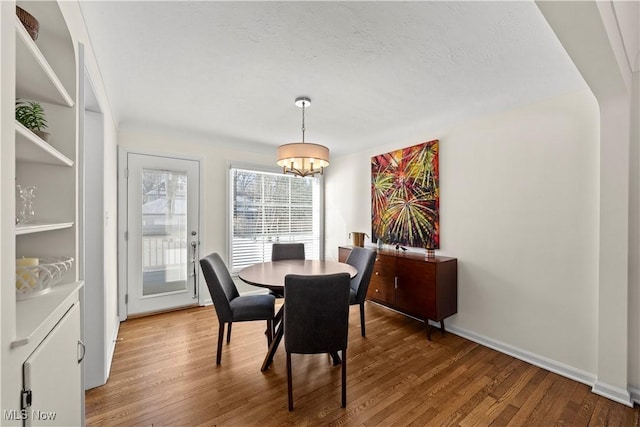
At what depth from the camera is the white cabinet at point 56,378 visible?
810mm

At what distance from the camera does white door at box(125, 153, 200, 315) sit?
11.0ft

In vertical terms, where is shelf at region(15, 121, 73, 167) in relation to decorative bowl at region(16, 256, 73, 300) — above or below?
above

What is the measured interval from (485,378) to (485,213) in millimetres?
1502

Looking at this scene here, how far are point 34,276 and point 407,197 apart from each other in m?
3.33

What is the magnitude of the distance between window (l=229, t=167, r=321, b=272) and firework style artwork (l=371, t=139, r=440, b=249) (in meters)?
1.30

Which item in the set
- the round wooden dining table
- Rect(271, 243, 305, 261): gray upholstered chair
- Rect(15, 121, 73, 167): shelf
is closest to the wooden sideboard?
the round wooden dining table

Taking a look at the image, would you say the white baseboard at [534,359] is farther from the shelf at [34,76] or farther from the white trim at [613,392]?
the shelf at [34,76]

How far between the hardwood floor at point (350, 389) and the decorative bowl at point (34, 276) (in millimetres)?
1184

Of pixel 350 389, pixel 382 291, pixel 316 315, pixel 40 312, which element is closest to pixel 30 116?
pixel 40 312

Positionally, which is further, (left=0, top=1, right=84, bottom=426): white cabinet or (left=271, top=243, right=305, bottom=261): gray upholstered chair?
(left=271, top=243, right=305, bottom=261): gray upholstered chair

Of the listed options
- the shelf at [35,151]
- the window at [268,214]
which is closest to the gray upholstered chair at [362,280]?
the window at [268,214]

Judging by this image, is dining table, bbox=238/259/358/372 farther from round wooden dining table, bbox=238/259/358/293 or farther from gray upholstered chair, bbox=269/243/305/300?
gray upholstered chair, bbox=269/243/305/300

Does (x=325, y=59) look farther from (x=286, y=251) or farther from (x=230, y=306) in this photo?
(x=286, y=251)

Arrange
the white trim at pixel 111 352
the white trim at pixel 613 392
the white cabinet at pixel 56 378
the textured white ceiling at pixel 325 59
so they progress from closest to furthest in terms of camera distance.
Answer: the white cabinet at pixel 56 378, the textured white ceiling at pixel 325 59, the white trim at pixel 613 392, the white trim at pixel 111 352
